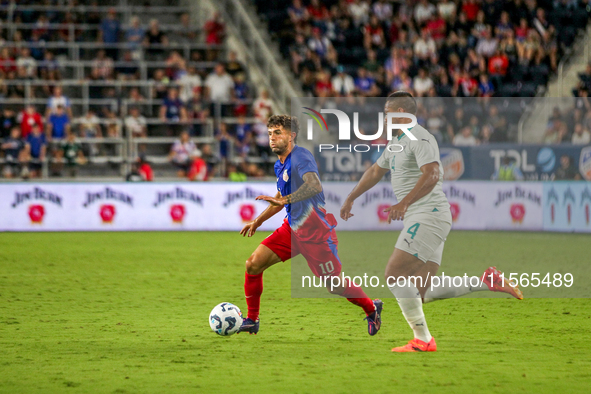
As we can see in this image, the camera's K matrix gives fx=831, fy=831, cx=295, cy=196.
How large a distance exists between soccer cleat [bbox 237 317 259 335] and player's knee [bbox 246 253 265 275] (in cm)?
48

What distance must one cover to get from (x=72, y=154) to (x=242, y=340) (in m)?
13.3

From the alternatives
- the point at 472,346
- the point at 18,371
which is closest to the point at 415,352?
the point at 472,346

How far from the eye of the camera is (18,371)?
19.5 feet

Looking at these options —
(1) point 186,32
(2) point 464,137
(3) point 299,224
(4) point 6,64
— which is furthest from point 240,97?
(3) point 299,224

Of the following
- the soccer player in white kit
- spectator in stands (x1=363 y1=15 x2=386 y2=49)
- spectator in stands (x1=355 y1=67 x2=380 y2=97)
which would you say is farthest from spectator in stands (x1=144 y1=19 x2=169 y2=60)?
the soccer player in white kit

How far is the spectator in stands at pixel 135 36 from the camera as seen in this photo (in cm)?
2345

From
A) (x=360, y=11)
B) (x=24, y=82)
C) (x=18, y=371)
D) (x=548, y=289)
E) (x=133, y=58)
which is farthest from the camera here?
(x=360, y=11)

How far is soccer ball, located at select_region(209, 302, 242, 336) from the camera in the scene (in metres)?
7.27

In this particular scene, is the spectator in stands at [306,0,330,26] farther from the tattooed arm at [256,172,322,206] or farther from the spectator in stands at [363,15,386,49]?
the tattooed arm at [256,172,322,206]

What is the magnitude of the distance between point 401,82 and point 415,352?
51.8 ft

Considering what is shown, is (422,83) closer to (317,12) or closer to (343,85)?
(343,85)

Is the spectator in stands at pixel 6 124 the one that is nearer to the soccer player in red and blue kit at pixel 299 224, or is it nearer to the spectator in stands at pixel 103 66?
the spectator in stands at pixel 103 66

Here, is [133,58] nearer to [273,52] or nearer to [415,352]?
[273,52]

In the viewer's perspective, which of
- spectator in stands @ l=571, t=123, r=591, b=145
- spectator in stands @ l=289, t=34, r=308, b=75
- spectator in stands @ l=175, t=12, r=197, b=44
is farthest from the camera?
spectator in stands @ l=175, t=12, r=197, b=44
